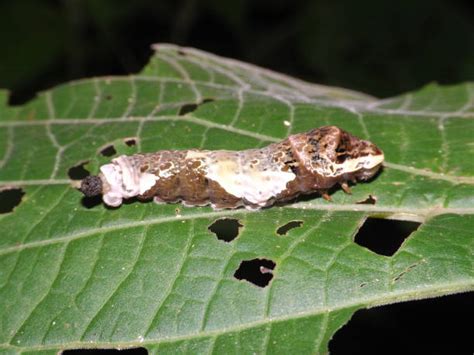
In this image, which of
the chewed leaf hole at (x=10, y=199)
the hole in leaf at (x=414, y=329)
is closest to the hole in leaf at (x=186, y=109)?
the chewed leaf hole at (x=10, y=199)

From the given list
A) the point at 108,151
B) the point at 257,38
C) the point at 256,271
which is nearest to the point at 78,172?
the point at 108,151

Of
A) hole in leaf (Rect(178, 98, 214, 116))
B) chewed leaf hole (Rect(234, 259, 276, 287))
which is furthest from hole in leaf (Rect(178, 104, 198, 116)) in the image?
chewed leaf hole (Rect(234, 259, 276, 287))

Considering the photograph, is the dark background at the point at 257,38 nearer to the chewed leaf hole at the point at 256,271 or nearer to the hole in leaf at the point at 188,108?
the hole in leaf at the point at 188,108

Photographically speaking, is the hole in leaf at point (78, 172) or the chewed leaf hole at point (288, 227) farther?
the hole in leaf at point (78, 172)

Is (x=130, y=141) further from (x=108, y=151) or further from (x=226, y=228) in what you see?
(x=226, y=228)

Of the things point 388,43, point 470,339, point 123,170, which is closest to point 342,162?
point 123,170

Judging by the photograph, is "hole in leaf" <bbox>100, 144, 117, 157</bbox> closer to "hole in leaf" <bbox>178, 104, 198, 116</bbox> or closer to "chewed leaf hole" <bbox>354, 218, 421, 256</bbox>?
"hole in leaf" <bbox>178, 104, 198, 116</bbox>

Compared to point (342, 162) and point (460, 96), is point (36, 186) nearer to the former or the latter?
point (342, 162)
